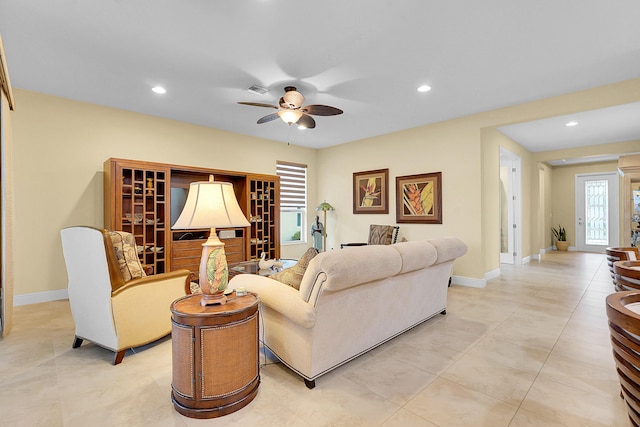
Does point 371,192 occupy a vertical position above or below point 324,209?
above

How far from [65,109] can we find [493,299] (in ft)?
20.8

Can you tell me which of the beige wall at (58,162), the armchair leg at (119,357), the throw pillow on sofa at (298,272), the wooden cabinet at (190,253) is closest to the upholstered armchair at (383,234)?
the wooden cabinet at (190,253)

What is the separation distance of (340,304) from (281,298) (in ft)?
1.36

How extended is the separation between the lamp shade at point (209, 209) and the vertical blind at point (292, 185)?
463cm

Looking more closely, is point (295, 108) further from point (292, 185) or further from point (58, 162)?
point (292, 185)

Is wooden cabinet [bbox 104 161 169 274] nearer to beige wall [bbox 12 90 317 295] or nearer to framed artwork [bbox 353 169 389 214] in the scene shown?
beige wall [bbox 12 90 317 295]

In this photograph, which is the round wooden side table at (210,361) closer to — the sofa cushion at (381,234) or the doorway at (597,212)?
the sofa cushion at (381,234)

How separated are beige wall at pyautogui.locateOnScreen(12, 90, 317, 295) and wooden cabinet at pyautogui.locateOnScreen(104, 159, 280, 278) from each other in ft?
0.93

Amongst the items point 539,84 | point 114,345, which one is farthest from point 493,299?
point 114,345

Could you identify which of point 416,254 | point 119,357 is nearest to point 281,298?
point 416,254

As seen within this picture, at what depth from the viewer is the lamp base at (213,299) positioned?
1.93 m

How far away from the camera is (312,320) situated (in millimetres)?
1920

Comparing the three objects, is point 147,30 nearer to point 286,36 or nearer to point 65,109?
point 286,36

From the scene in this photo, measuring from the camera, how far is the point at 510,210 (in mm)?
7004
